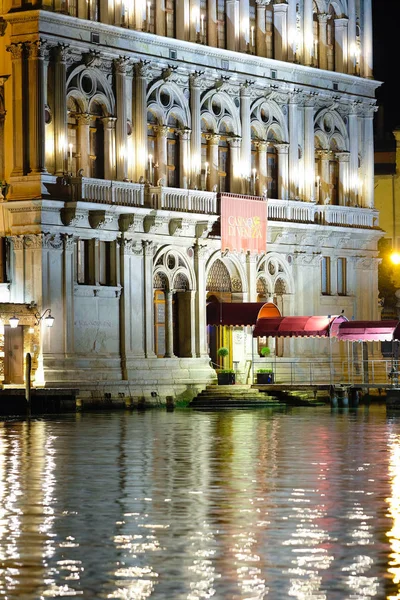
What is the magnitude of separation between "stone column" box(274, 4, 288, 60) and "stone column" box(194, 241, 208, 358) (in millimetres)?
10088

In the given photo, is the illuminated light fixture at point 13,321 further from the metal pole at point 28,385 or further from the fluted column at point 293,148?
the fluted column at point 293,148

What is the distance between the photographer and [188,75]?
64.2m

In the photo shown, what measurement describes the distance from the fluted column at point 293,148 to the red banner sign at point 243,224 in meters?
3.42

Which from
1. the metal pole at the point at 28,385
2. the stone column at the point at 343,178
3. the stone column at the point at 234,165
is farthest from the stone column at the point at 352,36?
the metal pole at the point at 28,385

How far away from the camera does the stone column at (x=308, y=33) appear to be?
232 ft

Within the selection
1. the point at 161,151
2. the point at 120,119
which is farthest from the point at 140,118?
the point at 161,151

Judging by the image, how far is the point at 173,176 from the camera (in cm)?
6400

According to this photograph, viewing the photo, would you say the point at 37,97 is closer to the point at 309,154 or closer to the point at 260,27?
the point at 260,27

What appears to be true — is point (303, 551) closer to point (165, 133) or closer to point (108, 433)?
point (108, 433)

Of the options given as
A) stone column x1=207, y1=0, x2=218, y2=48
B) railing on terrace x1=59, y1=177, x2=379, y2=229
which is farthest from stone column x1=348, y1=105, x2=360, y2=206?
stone column x1=207, y1=0, x2=218, y2=48

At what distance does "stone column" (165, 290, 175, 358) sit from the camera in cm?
6259

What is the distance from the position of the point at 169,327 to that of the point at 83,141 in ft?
26.8

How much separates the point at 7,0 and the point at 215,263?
47.4 ft

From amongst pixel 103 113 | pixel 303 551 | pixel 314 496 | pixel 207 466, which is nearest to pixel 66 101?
pixel 103 113
